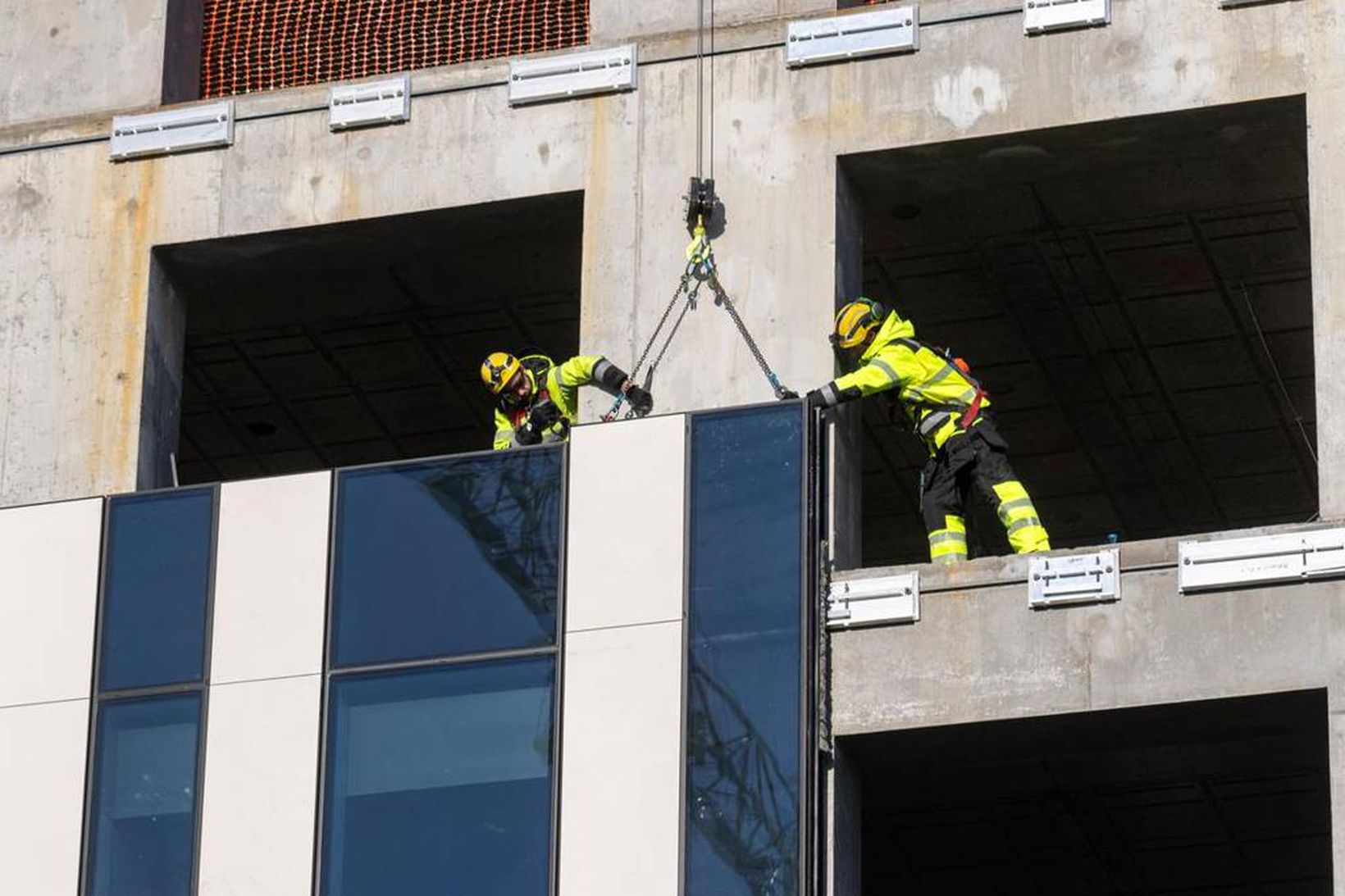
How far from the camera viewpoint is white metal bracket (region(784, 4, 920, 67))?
2800 centimetres

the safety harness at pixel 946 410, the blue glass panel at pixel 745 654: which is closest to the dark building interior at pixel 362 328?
the safety harness at pixel 946 410

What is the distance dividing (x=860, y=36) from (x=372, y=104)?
386 cm

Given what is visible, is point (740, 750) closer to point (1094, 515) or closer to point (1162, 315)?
point (1162, 315)

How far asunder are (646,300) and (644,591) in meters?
2.61

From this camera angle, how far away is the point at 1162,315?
1281 inches

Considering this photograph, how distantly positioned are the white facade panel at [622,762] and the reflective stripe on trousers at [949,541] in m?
2.21

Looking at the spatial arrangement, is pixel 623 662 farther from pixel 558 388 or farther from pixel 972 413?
pixel 972 413

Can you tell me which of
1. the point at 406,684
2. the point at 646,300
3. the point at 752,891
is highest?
the point at 646,300

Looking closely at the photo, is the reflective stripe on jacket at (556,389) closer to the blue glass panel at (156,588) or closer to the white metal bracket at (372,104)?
the white metal bracket at (372,104)

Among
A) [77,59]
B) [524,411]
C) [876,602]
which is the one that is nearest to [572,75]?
[524,411]

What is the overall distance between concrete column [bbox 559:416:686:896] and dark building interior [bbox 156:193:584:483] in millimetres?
2907

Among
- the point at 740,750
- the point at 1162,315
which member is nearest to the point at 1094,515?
the point at 1162,315

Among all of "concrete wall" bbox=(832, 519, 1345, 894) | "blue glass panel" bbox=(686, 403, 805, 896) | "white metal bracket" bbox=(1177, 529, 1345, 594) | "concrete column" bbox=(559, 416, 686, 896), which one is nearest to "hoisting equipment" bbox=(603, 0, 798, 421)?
"concrete column" bbox=(559, 416, 686, 896)

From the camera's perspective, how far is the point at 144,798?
27.0m
